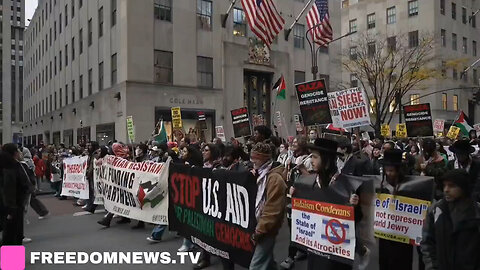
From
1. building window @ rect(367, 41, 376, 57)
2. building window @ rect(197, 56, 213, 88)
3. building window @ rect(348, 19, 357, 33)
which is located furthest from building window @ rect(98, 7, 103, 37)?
building window @ rect(348, 19, 357, 33)

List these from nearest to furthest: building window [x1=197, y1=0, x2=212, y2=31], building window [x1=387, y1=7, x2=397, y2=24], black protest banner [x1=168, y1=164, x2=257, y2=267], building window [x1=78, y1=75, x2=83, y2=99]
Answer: black protest banner [x1=168, y1=164, x2=257, y2=267]
building window [x1=197, y1=0, x2=212, y2=31]
building window [x1=78, y1=75, x2=83, y2=99]
building window [x1=387, y1=7, x2=397, y2=24]

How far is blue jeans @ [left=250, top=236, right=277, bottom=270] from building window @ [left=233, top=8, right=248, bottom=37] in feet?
89.2

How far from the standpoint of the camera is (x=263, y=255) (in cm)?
481

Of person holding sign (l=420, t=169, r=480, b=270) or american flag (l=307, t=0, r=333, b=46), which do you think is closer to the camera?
person holding sign (l=420, t=169, r=480, b=270)

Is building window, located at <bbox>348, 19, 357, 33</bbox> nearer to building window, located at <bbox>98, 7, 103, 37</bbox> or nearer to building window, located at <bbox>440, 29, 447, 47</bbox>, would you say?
building window, located at <bbox>440, 29, 447, 47</bbox>

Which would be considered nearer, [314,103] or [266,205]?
[266,205]

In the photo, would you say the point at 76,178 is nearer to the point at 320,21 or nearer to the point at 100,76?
the point at 320,21

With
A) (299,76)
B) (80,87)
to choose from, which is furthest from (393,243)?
(80,87)

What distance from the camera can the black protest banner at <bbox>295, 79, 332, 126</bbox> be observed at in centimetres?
968

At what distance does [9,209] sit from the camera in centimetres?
671

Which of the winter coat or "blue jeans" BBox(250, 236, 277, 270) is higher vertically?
the winter coat

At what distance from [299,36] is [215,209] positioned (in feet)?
102

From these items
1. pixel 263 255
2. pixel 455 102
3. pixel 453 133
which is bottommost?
pixel 263 255

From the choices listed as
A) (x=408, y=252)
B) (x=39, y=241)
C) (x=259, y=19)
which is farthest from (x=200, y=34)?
(x=408, y=252)
